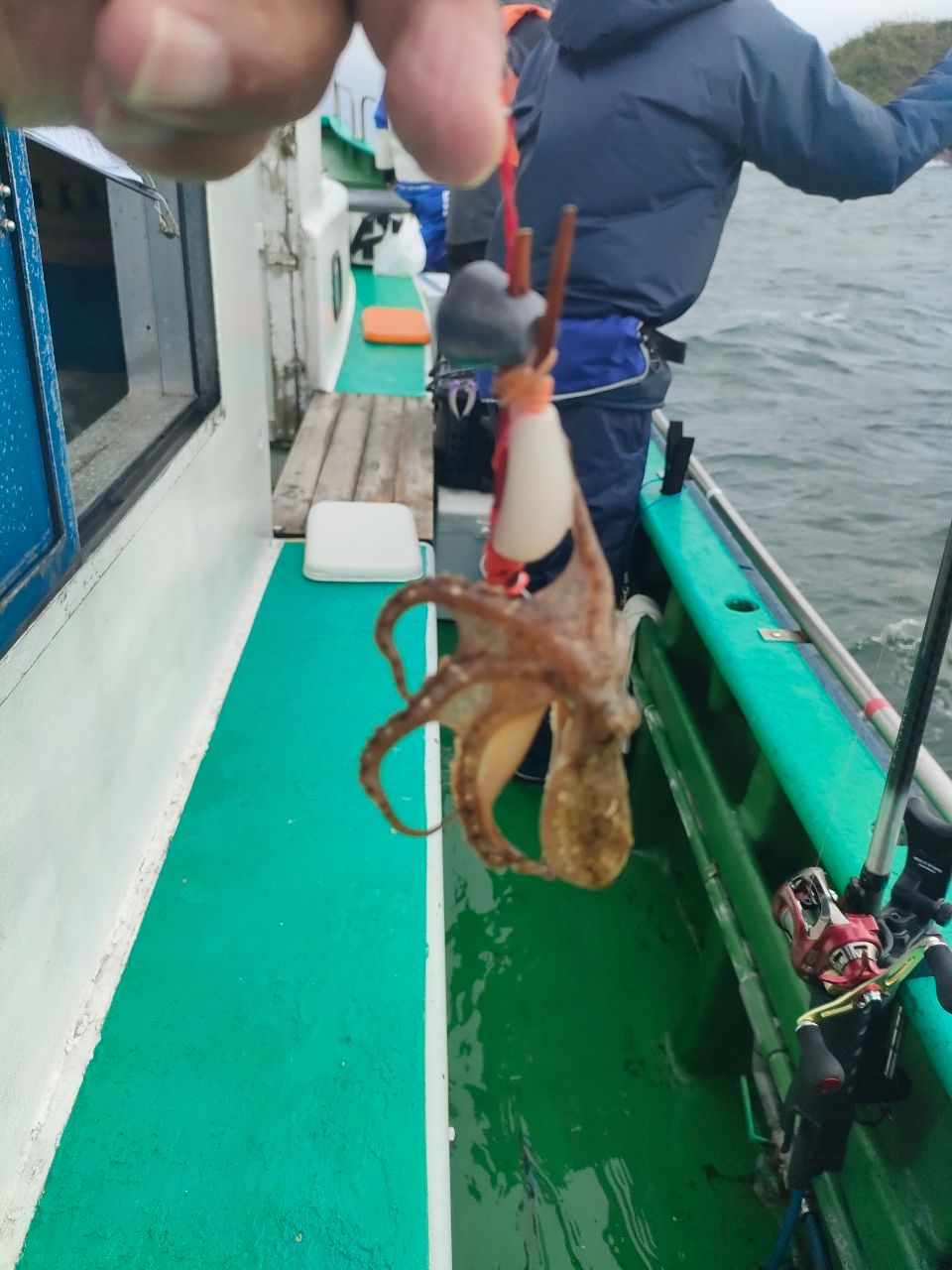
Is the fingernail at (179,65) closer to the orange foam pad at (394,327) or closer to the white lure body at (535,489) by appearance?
the white lure body at (535,489)

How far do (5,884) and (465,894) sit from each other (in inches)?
80.0

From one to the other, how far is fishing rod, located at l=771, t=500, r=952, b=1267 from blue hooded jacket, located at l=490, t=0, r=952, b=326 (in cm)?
184

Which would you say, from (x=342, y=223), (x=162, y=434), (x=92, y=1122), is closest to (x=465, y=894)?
(x=92, y=1122)

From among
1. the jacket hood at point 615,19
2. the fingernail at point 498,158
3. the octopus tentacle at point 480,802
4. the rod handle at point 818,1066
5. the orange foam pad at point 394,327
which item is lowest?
the rod handle at point 818,1066

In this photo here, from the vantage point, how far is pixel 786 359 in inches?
464

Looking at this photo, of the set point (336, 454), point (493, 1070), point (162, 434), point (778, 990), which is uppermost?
point (162, 434)

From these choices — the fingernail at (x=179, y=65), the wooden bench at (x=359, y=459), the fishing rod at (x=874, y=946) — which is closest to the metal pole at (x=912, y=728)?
the fishing rod at (x=874, y=946)

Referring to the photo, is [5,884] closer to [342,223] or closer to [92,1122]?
[92,1122]

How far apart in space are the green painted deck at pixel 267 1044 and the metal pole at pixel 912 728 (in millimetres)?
1119

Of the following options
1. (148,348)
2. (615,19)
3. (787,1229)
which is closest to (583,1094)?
(787,1229)

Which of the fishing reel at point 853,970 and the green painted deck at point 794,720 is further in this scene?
the green painted deck at point 794,720

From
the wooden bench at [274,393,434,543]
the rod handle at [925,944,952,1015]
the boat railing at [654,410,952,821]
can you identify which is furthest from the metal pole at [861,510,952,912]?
the wooden bench at [274,393,434,543]

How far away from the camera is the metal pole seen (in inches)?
65.9

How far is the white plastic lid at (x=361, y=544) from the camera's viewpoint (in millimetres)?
3861
